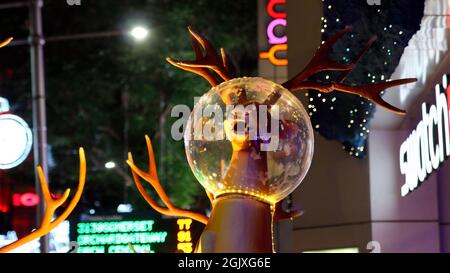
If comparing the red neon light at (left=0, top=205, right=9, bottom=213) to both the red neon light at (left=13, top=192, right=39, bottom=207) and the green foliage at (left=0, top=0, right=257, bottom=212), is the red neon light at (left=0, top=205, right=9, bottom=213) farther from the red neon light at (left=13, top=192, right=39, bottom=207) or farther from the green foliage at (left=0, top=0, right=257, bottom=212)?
the green foliage at (left=0, top=0, right=257, bottom=212)

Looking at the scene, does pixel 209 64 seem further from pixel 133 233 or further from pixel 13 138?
pixel 133 233

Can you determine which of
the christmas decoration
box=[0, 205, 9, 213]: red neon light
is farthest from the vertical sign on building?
box=[0, 205, 9, 213]: red neon light

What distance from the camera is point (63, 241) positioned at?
49.4 ft

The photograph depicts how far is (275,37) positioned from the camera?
44.0 feet

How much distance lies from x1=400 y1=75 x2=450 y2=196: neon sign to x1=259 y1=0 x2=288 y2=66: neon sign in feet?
8.55

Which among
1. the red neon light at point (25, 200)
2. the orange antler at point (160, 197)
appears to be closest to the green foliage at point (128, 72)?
the red neon light at point (25, 200)

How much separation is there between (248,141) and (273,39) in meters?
7.72

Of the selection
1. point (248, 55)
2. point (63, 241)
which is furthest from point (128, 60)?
point (63, 241)

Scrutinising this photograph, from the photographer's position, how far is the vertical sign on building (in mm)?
13367

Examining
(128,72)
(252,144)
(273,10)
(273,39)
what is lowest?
(252,144)

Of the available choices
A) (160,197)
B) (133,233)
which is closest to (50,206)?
(160,197)

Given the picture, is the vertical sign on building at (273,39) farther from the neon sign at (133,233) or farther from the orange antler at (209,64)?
the orange antler at (209,64)

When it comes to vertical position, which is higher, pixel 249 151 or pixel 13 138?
pixel 13 138

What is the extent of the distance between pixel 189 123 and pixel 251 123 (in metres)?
0.37
